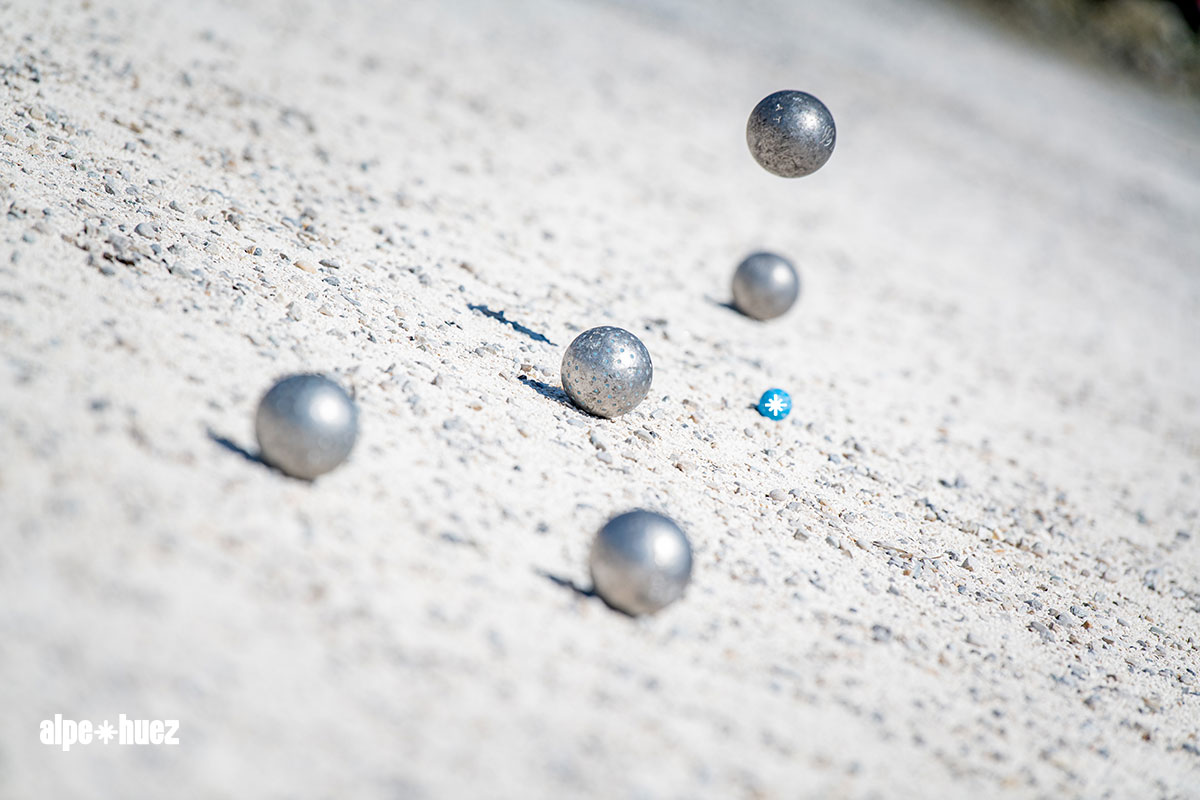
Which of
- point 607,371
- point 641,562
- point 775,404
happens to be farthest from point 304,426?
point 775,404

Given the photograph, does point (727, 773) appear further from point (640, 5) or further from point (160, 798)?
point (640, 5)

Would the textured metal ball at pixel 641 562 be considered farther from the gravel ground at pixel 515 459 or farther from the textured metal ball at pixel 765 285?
the textured metal ball at pixel 765 285

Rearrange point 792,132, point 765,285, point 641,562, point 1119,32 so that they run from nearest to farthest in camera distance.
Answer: point 641,562
point 792,132
point 765,285
point 1119,32

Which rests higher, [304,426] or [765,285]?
[765,285]

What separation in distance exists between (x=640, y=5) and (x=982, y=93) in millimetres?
7457

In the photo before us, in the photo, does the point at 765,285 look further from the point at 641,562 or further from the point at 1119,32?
the point at 1119,32

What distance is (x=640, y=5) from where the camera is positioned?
58.2 ft

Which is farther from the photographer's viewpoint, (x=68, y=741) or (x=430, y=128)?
(x=430, y=128)

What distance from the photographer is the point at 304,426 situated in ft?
14.4

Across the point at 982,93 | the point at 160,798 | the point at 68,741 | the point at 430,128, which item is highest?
the point at 982,93

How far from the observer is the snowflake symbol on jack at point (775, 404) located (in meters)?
6.96

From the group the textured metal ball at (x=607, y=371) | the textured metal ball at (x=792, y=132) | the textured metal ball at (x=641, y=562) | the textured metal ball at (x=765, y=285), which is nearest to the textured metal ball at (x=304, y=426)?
the textured metal ball at (x=641, y=562)

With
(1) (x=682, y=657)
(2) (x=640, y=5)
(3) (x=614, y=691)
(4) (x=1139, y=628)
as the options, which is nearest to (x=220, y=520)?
(3) (x=614, y=691)

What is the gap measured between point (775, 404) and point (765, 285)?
1937 millimetres
